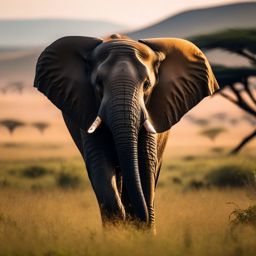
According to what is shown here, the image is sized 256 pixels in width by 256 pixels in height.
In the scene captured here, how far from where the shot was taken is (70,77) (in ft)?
37.8

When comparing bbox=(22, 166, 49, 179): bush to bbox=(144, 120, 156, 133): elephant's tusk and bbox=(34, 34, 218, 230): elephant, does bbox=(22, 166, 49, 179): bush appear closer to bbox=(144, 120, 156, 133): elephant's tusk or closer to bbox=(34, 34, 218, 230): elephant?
bbox=(34, 34, 218, 230): elephant

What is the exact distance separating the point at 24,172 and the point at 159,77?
12.7m

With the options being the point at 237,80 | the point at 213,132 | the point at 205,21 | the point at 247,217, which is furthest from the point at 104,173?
the point at 205,21

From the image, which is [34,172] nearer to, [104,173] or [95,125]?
[104,173]

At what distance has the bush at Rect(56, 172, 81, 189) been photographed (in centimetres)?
2123

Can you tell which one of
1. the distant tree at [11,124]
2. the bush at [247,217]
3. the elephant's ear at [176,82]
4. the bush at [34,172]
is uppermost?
the elephant's ear at [176,82]

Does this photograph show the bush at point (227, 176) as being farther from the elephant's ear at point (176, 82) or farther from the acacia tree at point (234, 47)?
the elephant's ear at point (176, 82)

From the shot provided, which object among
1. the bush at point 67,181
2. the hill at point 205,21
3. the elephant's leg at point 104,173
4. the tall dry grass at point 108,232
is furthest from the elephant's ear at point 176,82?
the hill at point 205,21

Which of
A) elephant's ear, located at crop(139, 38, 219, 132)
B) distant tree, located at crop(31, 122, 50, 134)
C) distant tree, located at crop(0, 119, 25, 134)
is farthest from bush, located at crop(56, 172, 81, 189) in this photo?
distant tree, located at crop(31, 122, 50, 134)

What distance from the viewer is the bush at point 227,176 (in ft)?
69.4

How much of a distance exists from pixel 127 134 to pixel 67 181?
1157 cm

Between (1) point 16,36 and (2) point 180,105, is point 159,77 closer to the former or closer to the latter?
(2) point 180,105

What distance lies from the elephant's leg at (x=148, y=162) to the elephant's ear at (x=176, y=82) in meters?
0.22

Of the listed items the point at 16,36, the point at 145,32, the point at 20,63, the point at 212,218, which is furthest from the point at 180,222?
the point at 16,36
